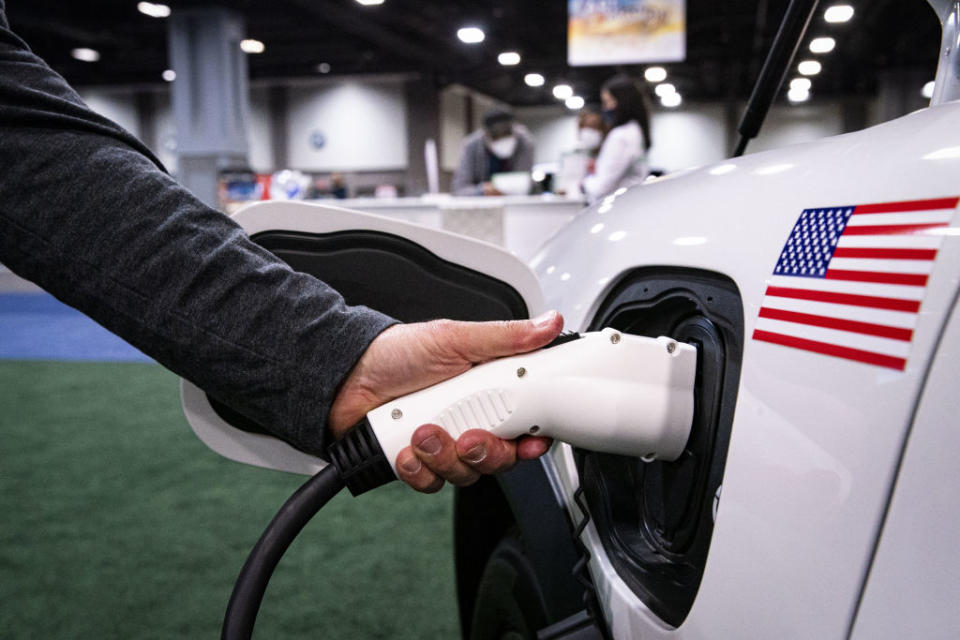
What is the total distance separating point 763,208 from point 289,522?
1.63 ft

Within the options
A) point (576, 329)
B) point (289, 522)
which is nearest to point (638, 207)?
point (576, 329)

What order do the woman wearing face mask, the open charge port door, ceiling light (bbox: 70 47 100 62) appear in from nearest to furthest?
the open charge port door < the woman wearing face mask < ceiling light (bbox: 70 47 100 62)

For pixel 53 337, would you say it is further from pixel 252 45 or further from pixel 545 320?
pixel 252 45

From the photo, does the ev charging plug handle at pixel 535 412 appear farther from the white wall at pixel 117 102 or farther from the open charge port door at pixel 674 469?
the white wall at pixel 117 102

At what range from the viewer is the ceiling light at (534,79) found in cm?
1950

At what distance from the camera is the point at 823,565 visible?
0.48 metres

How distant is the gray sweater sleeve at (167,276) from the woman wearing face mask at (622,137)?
390cm

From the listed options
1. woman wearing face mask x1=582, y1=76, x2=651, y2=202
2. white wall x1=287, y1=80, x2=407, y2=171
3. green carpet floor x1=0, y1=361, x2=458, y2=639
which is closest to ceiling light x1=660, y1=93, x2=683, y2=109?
white wall x1=287, y1=80, x2=407, y2=171

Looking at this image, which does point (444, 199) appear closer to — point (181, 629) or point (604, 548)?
point (181, 629)

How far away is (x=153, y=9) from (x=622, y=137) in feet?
35.7

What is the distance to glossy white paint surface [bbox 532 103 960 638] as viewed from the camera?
17.9 inches

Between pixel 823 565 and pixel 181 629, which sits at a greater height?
pixel 823 565

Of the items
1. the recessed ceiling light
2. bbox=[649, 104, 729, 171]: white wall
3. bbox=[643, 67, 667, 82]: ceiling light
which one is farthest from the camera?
bbox=[649, 104, 729, 171]: white wall

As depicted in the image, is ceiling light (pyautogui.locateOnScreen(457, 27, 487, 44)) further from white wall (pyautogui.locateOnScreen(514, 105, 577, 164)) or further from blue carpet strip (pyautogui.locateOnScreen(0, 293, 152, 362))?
white wall (pyautogui.locateOnScreen(514, 105, 577, 164))
